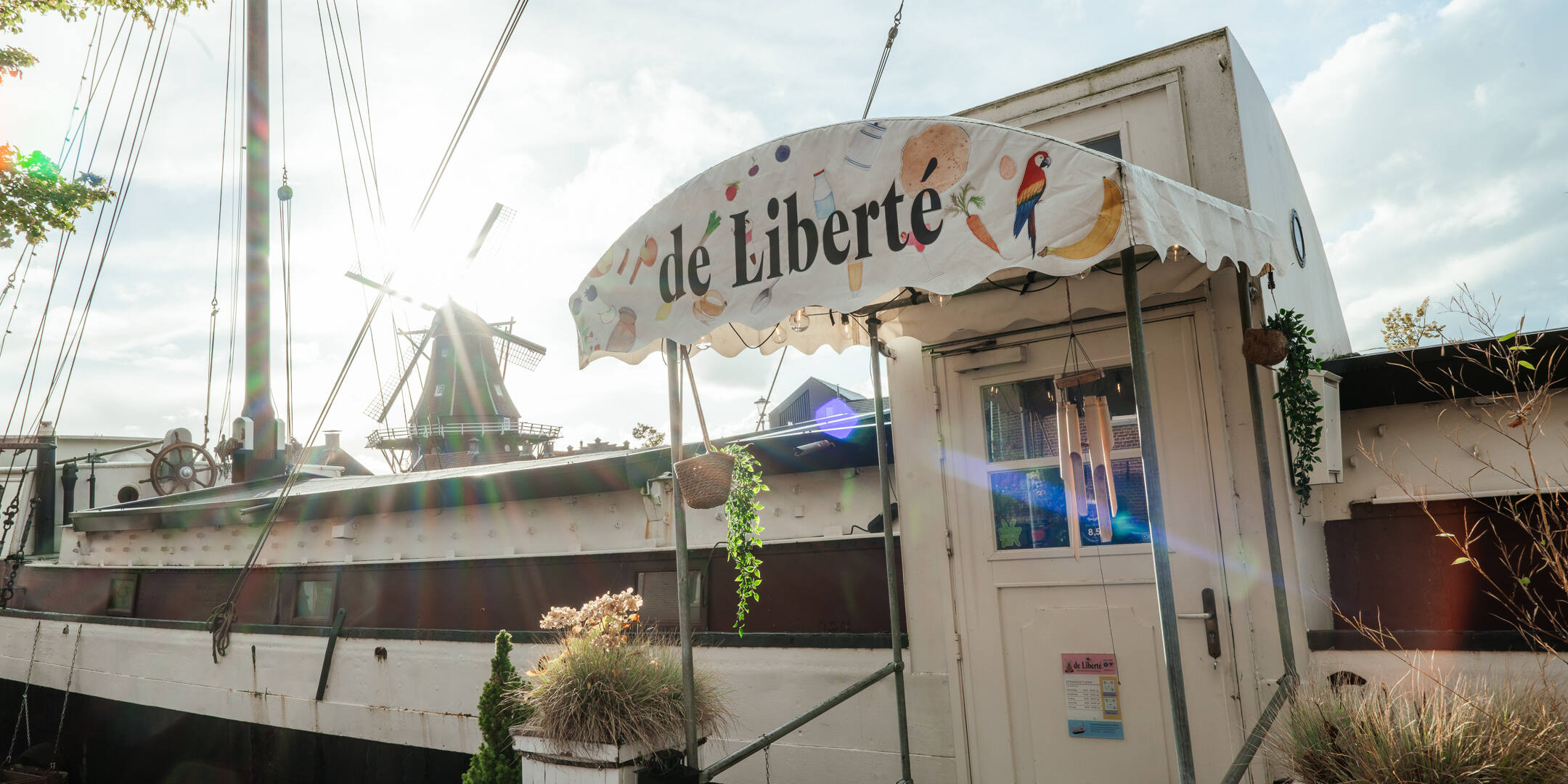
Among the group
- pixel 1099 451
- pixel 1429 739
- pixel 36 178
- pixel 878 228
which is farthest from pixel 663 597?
pixel 36 178

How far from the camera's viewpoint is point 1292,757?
2.75 m

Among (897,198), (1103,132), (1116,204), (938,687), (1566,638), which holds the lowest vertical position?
(938,687)

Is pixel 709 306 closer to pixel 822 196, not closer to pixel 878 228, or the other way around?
pixel 822 196

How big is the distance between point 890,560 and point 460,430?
30444 millimetres


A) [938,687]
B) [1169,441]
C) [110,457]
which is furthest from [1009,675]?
[110,457]

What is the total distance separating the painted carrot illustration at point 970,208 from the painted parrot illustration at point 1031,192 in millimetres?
94

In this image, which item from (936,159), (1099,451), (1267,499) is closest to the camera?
(936,159)

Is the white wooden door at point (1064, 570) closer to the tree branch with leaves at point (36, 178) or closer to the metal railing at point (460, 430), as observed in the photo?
the tree branch with leaves at point (36, 178)

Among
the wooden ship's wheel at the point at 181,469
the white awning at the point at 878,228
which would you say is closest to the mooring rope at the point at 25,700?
the wooden ship's wheel at the point at 181,469

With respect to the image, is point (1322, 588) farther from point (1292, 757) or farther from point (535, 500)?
point (535, 500)

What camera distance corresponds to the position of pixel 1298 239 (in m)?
5.03

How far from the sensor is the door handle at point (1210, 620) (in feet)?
13.1

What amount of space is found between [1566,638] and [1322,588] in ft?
4.33

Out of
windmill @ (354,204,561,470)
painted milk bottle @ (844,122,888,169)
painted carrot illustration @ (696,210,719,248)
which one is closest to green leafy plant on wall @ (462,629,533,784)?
painted carrot illustration @ (696,210,719,248)
